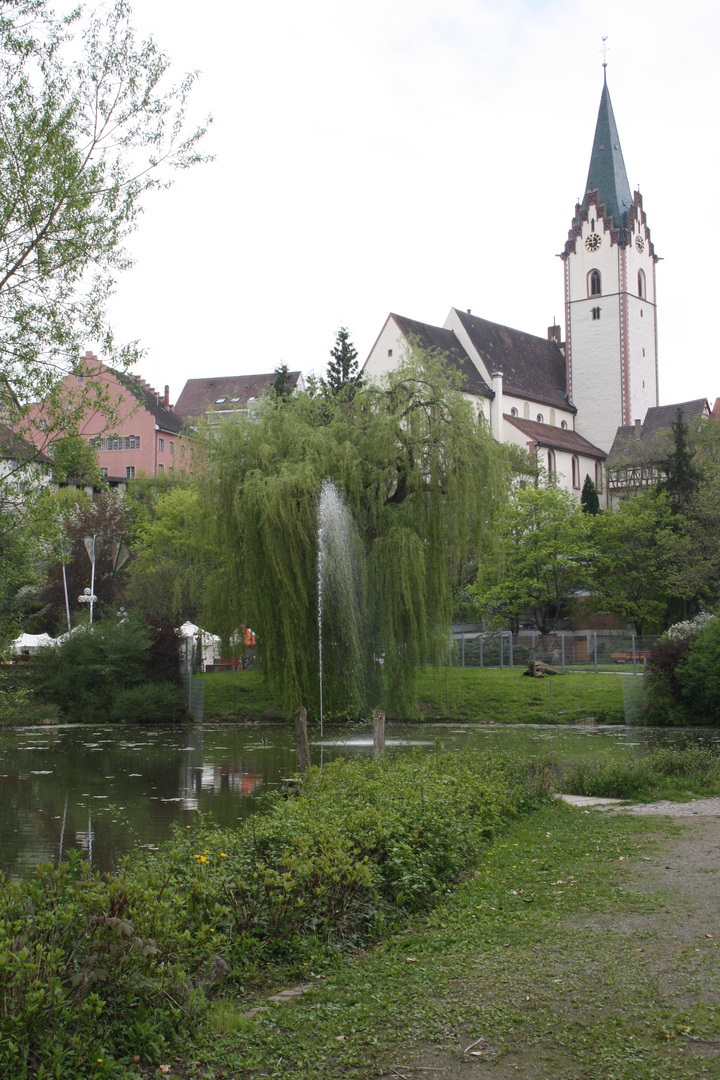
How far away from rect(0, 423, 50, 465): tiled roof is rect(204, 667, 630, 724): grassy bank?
22.7 meters

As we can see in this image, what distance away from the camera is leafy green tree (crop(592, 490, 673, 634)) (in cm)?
5612

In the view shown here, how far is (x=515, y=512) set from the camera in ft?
191

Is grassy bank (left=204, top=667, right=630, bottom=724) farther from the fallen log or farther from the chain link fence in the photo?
the chain link fence

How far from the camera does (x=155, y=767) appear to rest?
72.5 feet

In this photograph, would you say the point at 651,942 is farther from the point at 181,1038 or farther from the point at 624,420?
the point at 624,420

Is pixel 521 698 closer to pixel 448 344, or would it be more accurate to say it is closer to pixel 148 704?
pixel 148 704

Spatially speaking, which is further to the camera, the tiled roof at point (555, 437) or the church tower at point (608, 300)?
the church tower at point (608, 300)

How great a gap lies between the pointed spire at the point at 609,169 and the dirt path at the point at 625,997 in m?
87.3

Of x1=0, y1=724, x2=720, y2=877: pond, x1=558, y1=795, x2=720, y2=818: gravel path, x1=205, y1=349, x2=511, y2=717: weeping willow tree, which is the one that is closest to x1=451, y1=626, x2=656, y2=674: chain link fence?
x1=0, y1=724, x2=720, y2=877: pond

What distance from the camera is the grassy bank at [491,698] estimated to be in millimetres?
34031

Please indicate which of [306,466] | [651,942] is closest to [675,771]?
[651,942]

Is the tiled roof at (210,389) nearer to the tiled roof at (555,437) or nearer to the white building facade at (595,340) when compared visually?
the white building facade at (595,340)

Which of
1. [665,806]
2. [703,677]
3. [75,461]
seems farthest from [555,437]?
[75,461]

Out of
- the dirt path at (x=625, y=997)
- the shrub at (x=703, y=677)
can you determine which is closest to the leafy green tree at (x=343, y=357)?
the shrub at (x=703, y=677)
